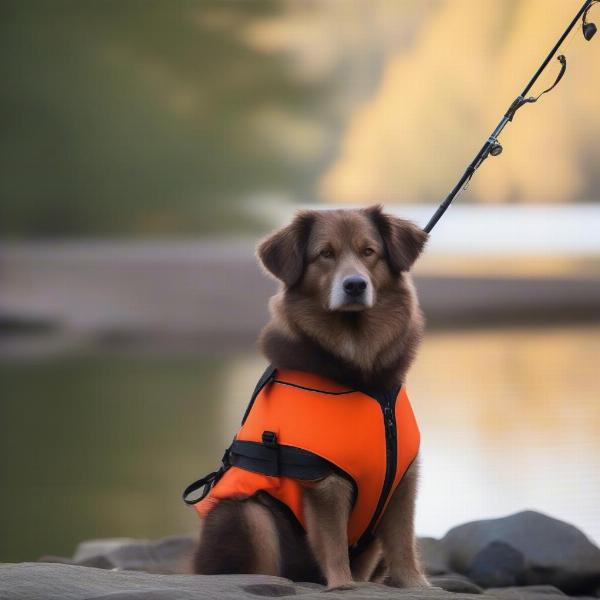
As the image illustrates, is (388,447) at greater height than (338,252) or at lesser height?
lesser

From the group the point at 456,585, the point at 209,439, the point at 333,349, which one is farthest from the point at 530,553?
the point at 209,439

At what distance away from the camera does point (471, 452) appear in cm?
725

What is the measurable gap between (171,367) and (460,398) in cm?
345

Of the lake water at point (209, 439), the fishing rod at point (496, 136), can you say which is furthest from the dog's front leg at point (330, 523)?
the lake water at point (209, 439)

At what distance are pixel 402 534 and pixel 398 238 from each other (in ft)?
2.85

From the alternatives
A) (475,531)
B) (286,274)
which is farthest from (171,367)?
(286,274)

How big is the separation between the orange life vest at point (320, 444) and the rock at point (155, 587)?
0.81 ft

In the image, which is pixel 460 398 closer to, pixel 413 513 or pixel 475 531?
pixel 475 531

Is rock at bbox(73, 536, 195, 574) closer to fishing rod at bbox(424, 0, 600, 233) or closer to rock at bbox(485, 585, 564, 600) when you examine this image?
rock at bbox(485, 585, 564, 600)

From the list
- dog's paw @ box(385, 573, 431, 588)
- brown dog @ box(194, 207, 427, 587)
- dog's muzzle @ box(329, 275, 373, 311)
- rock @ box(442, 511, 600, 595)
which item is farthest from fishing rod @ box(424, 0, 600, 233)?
rock @ box(442, 511, 600, 595)

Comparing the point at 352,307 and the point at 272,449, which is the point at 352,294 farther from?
the point at 272,449

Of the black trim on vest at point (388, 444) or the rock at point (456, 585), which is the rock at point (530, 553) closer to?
the rock at point (456, 585)

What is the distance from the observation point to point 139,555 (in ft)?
16.9

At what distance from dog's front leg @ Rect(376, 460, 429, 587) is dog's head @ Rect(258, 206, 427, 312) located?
1.77 feet
